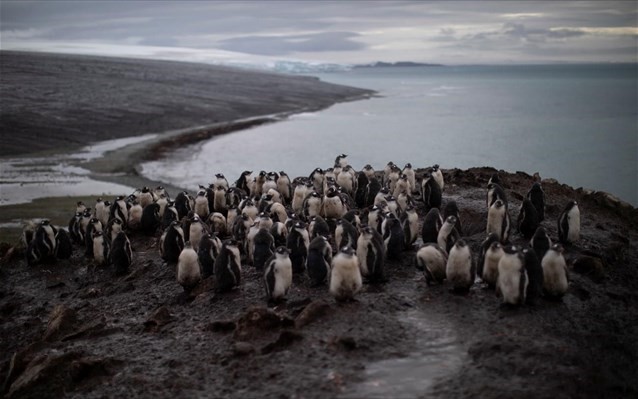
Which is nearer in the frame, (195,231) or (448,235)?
(448,235)

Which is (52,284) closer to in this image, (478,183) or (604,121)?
(478,183)

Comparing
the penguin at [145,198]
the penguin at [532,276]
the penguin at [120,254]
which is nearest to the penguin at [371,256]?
the penguin at [532,276]

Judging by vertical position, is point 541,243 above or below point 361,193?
above

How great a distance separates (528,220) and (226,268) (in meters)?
5.68

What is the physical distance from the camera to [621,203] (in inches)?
621

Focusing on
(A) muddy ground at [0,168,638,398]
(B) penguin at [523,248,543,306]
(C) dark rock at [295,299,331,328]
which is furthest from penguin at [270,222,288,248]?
(B) penguin at [523,248,543,306]

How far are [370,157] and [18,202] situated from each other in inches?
817

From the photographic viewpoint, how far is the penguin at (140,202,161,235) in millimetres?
14453

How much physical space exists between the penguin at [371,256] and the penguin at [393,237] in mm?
959

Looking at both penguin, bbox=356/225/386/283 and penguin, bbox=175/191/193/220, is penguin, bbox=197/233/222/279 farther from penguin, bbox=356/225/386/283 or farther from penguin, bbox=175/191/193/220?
penguin, bbox=175/191/193/220

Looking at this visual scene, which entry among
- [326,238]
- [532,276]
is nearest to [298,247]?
[326,238]

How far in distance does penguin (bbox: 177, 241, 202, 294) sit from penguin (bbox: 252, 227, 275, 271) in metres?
0.99

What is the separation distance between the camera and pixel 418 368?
24.0 feet

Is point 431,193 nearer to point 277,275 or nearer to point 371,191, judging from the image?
point 371,191
